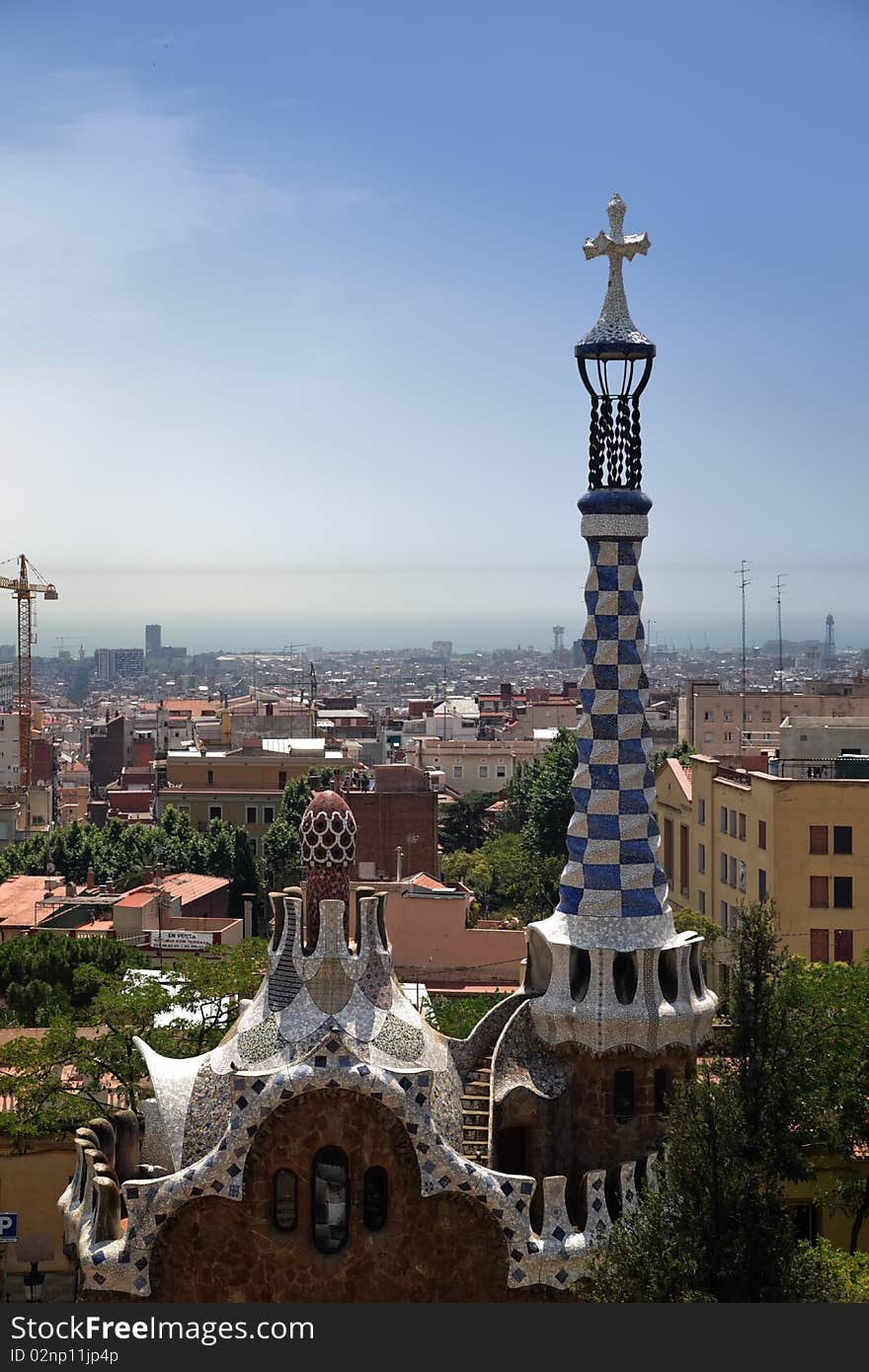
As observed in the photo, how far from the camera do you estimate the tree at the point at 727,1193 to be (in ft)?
38.8

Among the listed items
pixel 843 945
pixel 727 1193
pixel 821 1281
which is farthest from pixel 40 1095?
pixel 843 945

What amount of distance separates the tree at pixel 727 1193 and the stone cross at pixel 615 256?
505 centimetres

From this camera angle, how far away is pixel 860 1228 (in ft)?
55.6

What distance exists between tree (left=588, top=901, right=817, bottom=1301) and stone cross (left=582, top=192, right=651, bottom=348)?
505 cm

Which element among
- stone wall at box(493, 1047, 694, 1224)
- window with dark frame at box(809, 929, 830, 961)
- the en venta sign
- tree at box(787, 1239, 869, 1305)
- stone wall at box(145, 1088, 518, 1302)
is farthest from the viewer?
the en venta sign

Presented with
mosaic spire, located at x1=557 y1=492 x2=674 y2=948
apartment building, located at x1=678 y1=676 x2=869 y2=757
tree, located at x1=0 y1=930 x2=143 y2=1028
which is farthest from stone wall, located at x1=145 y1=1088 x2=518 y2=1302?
apartment building, located at x1=678 y1=676 x2=869 y2=757

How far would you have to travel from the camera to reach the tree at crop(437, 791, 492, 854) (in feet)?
278

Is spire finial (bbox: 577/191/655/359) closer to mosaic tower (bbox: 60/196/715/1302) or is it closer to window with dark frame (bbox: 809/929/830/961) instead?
mosaic tower (bbox: 60/196/715/1302)

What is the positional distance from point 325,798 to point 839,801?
2096 centimetres

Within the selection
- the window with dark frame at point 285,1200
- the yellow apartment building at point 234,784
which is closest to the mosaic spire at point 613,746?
the window with dark frame at point 285,1200

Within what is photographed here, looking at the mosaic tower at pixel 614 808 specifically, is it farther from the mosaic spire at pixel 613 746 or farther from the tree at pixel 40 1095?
the tree at pixel 40 1095

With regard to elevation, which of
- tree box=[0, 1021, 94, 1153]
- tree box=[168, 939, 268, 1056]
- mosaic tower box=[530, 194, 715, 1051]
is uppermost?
mosaic tower box=[530, 194, 715, 1051]

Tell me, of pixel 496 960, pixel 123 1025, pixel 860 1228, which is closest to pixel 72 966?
pixel 496 960

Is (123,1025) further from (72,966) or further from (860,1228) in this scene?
(72,966)
